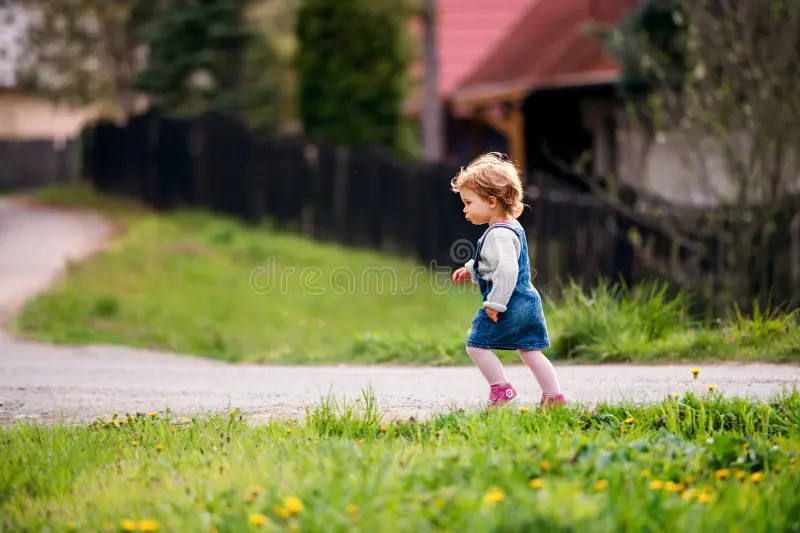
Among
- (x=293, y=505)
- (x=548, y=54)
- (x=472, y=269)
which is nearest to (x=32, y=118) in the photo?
(x=548, y=54)

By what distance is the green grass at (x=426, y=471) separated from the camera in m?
3.75

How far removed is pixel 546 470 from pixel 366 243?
45.1 feet

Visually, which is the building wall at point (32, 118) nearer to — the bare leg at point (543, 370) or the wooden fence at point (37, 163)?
the wooden fence at point (37, 163)

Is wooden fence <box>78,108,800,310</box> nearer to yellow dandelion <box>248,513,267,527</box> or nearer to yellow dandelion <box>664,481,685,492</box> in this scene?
yellow dandelion <box>664,481,685,492</box>

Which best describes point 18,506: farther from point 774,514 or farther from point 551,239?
point 551,239

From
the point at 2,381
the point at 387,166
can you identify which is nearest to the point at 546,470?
the point at 2,381

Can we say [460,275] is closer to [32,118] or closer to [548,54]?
[548,54]

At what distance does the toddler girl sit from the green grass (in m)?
0.31

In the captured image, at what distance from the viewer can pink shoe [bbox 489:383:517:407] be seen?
5.66 metres

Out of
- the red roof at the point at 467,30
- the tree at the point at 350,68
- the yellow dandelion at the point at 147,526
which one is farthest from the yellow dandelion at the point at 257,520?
the red roof at the point at 467,30

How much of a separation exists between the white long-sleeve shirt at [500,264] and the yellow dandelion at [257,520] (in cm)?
212

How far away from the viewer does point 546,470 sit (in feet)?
14.0

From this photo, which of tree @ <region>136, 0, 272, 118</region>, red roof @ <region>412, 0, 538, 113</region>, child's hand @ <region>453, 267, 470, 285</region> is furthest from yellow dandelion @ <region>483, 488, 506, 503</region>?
tree @ <region>136, 0, 272, 118</region>

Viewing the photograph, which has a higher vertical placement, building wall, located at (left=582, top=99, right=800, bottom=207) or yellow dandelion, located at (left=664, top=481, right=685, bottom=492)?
building wall, located at (left=582, top=99, right=800, bottom=207)
